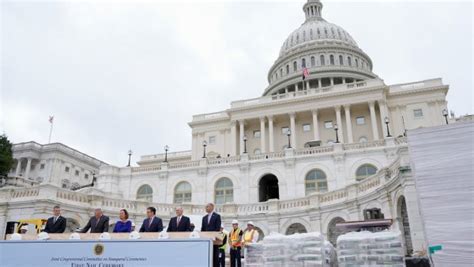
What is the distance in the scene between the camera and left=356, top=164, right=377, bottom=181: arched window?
35.0 metres

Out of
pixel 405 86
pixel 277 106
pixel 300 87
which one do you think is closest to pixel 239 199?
pixel 277 106

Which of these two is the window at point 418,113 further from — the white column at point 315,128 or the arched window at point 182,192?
the arched window at point 182,192

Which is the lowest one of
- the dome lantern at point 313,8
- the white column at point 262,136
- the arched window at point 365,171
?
the arched window at point 365,171

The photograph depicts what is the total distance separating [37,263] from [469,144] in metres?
10.8

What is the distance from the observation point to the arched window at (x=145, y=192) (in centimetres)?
4091

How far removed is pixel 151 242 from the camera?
8.57 metres

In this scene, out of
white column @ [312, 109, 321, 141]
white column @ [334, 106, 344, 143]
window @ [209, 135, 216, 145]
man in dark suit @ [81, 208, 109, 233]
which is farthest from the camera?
window @ [209, 135, 216, 145]

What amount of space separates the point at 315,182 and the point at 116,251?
2972 centimetres

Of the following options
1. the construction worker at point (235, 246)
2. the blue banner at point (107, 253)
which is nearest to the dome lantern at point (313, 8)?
the construction worker at point (235, 246)

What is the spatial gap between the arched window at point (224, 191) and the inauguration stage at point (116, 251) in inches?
1149

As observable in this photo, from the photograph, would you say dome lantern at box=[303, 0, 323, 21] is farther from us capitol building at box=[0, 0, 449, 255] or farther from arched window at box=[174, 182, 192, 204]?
arched window at box=[174, 182, 192, 204]

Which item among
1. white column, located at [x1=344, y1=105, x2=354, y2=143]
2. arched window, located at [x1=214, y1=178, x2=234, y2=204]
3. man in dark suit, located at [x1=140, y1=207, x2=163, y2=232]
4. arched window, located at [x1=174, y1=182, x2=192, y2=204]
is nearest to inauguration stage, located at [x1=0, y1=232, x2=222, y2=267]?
man in dark suit, located at [x1=140, y1=207, x2=163, y2=232]

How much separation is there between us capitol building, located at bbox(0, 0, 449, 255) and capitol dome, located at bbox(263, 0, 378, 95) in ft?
1.02

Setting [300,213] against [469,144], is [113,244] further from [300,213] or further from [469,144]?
[300,213]
